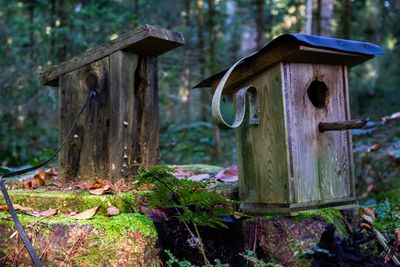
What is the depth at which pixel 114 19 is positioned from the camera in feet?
27.5

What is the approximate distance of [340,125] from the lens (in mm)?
3115

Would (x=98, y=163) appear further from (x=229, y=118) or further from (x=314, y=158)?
(x=229, y=118)

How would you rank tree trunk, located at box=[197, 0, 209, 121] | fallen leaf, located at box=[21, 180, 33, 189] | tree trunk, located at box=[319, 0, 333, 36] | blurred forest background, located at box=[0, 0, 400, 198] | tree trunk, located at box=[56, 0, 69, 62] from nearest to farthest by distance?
fallen leaf, located at box=[21, 180, 33, 189], blurred forest background, located at box=[0, 0, 400, 198], tree trunk, located at box=[56, 0, 69, 62], tree trunk, located at box=[319, 0, 333, 36], tree trunk, located at box=[197, 0, 209, 121]

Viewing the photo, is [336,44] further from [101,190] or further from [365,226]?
[101,190]

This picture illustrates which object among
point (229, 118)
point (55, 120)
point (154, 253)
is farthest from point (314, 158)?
point (229, 118)

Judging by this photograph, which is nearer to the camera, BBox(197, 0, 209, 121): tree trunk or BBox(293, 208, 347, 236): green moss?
BBox(293, 208, 347, 236): green moss

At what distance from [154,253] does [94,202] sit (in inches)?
22.1

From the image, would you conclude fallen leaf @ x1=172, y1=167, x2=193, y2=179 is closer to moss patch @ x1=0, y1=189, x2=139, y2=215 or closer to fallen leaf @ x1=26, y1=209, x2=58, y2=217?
moss patch @ x1=0, y1=189, x2=139, y2=215

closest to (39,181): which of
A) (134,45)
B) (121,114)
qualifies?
(121,114)

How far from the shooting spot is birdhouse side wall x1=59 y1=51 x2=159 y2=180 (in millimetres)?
3527

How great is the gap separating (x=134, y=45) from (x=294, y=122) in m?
1.46

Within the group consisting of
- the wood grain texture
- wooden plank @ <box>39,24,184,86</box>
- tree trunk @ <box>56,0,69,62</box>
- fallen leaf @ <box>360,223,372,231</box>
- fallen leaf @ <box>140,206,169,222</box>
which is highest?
tree trunk @ <box>56,0,69,62</box>

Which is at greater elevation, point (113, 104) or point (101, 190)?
point (113, 104)

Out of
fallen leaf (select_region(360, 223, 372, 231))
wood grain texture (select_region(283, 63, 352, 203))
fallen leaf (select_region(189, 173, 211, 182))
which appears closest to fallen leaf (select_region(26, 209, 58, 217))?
fallen leaf (select_region(189, 173, 211, 182))
